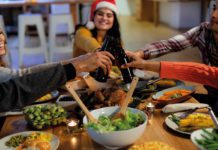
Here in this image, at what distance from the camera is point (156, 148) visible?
1119 mm

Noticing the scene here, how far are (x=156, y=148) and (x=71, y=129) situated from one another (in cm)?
38

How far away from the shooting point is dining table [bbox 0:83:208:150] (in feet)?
4.03

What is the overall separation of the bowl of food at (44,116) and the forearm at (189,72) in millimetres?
543

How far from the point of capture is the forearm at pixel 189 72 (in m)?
1.66

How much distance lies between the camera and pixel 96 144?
4.12 feet

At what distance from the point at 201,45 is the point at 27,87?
1270mm

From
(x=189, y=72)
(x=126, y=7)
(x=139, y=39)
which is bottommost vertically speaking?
(x=139, y=39)

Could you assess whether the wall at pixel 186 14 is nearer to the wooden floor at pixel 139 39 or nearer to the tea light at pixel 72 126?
the wooden floor at pixel 139 39

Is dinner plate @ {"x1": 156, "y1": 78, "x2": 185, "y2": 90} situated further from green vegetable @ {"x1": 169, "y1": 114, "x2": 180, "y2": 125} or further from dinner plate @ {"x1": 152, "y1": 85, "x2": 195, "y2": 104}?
green vegetable @ {"x1": 169, "y1": 114, "x2": 180, "y2": 125}

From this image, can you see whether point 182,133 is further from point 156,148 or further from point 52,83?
point 52,83

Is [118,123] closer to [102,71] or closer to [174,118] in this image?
[174,118]

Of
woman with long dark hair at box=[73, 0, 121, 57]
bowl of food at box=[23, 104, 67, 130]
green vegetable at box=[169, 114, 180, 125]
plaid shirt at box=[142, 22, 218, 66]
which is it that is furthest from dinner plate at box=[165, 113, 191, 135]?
woman with long dark hair at box=[73, 0, 121, 57]

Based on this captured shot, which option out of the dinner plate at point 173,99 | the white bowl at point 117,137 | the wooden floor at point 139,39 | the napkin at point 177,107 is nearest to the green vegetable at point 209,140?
the white bowl at point 117,137

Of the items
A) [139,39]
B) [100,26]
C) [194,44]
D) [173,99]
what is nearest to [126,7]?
[139,39]
